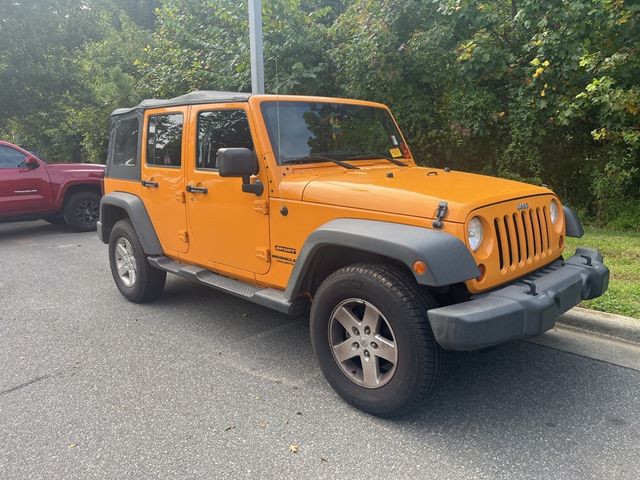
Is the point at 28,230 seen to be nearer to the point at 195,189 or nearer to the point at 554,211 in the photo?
the point at 195,189

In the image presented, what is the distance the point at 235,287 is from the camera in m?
3.75

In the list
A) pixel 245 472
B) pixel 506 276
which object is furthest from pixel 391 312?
pixel 245 472

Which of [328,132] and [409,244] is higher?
[328,132]

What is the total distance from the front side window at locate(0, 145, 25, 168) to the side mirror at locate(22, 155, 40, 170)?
2.4 inches

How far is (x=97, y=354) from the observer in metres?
3.85

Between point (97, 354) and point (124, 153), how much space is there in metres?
2.25

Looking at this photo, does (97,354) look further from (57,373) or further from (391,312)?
(391,312)

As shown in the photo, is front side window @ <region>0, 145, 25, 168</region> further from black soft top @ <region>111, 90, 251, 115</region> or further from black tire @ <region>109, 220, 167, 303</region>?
black soft top @ <region>111, 90, 251, 115</region>

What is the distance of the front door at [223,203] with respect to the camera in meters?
3.57

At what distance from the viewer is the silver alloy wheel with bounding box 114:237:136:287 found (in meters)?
5.00

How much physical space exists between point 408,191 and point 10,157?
8213 mm

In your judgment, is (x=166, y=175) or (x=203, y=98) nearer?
(x=203, y=98)

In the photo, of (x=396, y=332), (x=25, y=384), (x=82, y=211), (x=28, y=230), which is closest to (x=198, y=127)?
(x=25, y=384)

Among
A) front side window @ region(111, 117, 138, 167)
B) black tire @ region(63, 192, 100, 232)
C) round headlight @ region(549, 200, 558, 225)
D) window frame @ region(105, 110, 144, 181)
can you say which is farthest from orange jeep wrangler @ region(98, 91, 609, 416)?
black tire @ region(63, 192, 100, 232)
